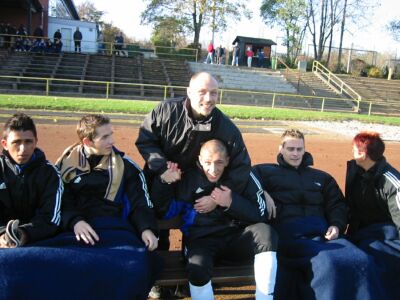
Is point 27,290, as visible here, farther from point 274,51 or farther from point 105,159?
point 274,51

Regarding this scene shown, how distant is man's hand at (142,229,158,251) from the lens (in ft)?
10.8

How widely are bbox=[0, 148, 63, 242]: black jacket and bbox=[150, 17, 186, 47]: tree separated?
4203 cm

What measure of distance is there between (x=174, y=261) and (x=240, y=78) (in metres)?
30.2

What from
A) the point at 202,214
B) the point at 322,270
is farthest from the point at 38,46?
the point at 322,270

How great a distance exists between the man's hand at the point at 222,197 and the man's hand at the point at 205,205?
0.13 feet

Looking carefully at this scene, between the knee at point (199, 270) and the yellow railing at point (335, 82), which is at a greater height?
the yellow railing at point (335, 82)

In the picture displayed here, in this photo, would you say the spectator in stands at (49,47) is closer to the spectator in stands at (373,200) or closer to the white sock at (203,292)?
the spectator in stands at (373,200)

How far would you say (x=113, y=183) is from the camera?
139 inches

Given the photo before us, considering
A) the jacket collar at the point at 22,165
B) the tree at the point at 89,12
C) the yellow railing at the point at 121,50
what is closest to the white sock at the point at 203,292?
the jacket collar at the point at 22,165

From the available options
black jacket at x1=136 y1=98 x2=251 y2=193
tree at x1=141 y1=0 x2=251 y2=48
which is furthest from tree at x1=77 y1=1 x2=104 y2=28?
black jacket at x1=136 y1=98 x2=251 y2=193

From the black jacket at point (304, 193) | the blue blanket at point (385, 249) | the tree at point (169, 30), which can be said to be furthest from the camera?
the tree at point (169, 30)

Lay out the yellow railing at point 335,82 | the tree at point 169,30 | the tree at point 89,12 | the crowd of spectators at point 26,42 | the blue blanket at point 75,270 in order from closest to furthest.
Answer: the blue blanket at point 75,270 → the crowd of spectators at point 26,42 → the yellow railing at point 335,82 → the tree at point 169,30 → the tree at point 89,12

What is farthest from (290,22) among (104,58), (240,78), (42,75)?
(42,75)

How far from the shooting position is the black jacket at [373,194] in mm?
3784
